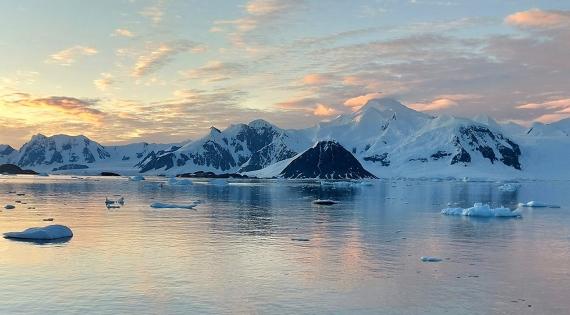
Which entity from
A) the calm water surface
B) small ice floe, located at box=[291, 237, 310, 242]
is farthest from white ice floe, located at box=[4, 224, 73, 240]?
small ice floe, located at box=[291, 237, 310, 242]

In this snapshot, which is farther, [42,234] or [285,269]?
[42,234]

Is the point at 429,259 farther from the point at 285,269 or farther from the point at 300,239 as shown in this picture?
the point at 300,239

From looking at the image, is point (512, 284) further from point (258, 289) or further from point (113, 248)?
point (113, 248)

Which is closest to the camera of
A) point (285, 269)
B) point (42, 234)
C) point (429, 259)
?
point (285, 269)

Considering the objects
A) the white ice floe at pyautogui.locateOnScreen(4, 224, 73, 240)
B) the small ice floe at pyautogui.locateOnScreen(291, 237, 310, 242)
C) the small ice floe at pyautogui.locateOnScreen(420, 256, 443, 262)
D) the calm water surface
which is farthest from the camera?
the small ice floe at pyautogui.locateOnScreen(291, 237, 310, 242)

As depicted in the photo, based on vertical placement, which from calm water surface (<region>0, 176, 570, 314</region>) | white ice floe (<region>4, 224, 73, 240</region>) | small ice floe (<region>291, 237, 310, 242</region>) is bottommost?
calm water surface (<region>0, 176, 570, 314</region>)

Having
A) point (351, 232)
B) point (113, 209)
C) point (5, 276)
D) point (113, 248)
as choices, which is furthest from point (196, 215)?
point (5, 276)

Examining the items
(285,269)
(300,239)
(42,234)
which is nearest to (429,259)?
(285,269)

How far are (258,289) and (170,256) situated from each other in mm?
9367

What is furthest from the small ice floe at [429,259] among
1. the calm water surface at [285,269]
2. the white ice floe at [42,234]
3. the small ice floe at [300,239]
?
the white ice floe at [42,234]

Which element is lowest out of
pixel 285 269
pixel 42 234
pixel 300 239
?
pixel 285 269

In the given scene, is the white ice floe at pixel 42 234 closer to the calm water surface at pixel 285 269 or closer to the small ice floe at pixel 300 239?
the calm water surface at pixel 285 269

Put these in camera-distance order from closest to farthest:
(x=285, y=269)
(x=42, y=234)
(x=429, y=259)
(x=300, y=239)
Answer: (x=285, y=269) < (x=429, y=259) < (x=42, y=234) < (x=300, y=239)

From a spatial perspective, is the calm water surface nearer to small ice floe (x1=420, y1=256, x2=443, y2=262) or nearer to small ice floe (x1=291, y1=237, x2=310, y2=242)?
small ice floe (x1=291, y1=237, x2=310, y2=242)
